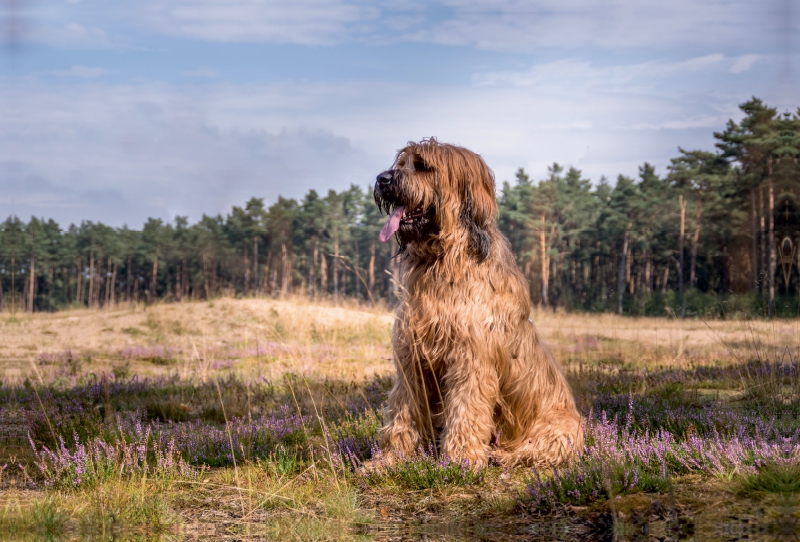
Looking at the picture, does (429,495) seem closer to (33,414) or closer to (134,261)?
(33,414)

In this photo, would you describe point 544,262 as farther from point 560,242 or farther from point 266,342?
point 266,342

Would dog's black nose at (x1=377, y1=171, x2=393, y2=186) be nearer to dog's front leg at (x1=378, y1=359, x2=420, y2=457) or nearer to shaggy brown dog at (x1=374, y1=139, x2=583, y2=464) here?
shaggy brown dog at (x1=374, y1=139, x2=583, y2=464)

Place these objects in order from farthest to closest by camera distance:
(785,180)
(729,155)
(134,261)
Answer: (134,261)
(729,155)
(785,180)

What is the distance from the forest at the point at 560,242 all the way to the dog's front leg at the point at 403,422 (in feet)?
3.09

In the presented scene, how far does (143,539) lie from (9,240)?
11162cm

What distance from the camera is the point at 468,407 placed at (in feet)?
16.2

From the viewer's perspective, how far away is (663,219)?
2458 inches

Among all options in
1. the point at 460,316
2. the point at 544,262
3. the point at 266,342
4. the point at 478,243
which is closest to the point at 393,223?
the point at 478,243

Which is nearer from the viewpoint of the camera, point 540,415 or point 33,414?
point 540,415

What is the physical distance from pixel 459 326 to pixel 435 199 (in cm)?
94

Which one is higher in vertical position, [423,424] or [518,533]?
[423,424]

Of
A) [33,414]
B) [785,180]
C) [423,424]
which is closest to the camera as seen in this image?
[423,424]

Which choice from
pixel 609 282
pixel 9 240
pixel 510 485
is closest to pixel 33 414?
pixel 510 485

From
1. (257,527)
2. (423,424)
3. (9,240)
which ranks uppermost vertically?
(9,240)
